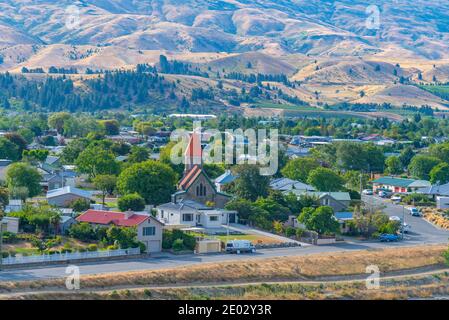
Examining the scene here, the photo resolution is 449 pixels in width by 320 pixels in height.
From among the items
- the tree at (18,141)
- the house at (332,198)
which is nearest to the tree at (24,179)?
the house at (332,198)

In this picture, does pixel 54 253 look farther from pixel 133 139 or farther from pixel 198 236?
pixel 133 139

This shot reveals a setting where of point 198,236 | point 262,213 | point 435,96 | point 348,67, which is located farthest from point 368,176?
point 348,67

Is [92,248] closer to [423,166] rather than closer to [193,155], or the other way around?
[193,155]

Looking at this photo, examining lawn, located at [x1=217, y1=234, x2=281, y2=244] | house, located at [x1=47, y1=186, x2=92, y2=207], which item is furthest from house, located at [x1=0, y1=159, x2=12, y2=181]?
lawn, located at [x1=217, y1=234, x2=281, y2=244]

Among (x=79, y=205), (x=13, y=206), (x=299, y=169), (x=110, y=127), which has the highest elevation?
(x=110, y=127)

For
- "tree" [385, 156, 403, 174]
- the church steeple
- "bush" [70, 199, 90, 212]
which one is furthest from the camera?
"tree" [385, 156, 403, 174]

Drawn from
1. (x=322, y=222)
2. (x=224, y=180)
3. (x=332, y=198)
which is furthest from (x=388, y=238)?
(x=224, y=180)

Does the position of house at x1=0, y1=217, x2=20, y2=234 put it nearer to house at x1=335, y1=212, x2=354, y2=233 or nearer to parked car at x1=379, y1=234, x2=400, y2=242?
house at x1=335, y1=212, x2=354, y2=233
